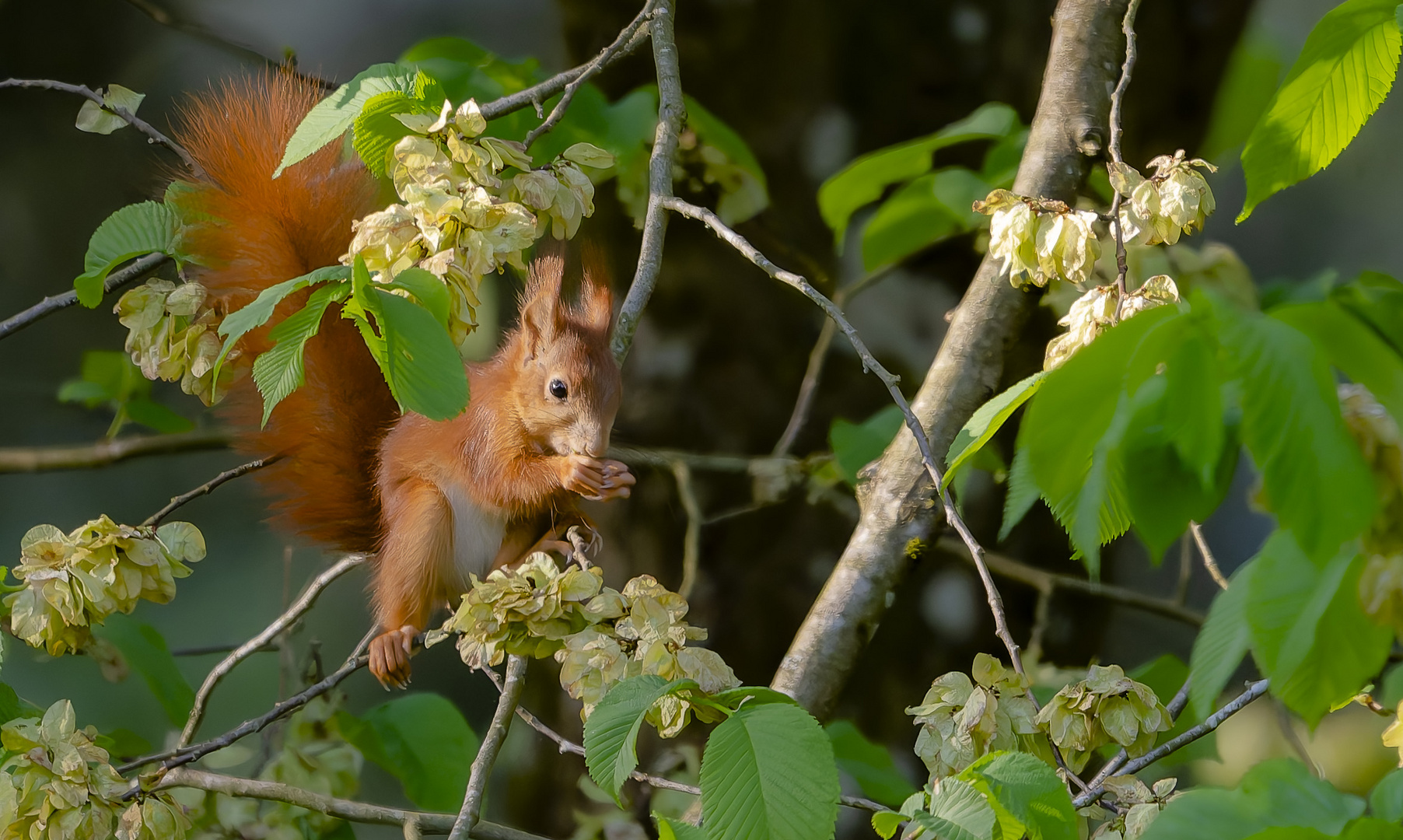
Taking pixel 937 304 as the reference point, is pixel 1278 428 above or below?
above

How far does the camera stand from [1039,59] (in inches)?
62.1

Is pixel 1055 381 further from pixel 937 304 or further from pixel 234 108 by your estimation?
pixel 937 304

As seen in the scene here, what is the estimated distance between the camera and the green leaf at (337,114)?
673 millimetres

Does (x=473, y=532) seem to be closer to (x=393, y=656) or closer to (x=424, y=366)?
(x=393, y=656)

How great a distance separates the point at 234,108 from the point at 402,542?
46 cm

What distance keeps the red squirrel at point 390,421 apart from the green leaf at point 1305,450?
2.39ft

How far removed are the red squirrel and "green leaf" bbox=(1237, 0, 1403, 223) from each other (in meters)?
0.60

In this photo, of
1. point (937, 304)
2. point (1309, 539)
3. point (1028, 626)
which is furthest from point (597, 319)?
point (1309, 539)

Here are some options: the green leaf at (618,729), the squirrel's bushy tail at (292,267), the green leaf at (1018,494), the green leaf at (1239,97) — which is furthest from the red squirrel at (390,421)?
the green leaf at (1239,97)

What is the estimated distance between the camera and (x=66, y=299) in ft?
3.00

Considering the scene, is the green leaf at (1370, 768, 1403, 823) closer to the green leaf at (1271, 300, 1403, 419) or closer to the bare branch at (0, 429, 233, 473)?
the green leaf at (1271, 300, 1403, 419)

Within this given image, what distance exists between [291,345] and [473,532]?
2.26ft

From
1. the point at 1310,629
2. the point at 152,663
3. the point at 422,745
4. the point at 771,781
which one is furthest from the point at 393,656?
the point at 1310,629

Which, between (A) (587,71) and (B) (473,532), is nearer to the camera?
(A) (587,71)
